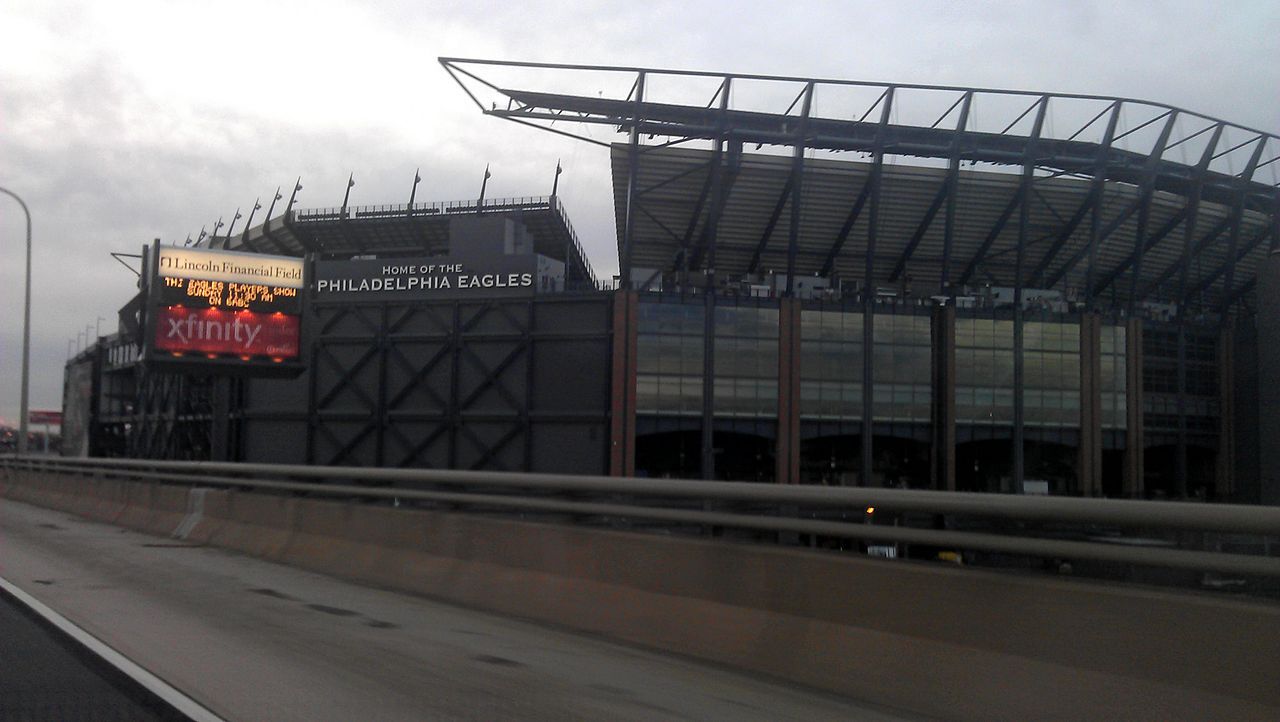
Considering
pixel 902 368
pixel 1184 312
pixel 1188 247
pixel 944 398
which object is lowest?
pixel 944 398

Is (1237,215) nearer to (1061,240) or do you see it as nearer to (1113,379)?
(1113,379)

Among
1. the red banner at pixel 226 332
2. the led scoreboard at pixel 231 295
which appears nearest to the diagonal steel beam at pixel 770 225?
the led scoreboard at pixel 231 295

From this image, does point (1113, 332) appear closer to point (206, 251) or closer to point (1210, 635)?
point (206, 251)

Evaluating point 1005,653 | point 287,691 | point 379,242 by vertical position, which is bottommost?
point 287,691

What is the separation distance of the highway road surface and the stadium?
29780mm

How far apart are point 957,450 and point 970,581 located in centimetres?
4847

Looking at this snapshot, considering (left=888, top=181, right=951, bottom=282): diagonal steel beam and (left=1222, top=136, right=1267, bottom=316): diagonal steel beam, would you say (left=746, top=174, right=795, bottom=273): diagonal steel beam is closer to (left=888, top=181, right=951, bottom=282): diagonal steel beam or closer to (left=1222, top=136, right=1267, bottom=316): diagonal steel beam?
(left=888, top=181, right=951, bottom=282): diagonal steel beam

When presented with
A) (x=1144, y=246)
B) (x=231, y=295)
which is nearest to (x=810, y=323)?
(x=1144, y=246)

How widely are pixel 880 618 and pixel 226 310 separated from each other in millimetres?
28036

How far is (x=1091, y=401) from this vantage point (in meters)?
45.4

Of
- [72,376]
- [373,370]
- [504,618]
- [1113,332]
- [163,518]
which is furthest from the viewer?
[72,376]

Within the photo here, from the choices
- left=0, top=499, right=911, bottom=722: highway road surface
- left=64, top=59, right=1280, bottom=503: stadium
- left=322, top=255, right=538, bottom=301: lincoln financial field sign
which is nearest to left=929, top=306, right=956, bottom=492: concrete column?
left=64, top=59, right=1280, bottom=503: stadium

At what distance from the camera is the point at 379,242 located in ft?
326

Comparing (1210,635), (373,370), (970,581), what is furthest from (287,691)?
(373,370)
